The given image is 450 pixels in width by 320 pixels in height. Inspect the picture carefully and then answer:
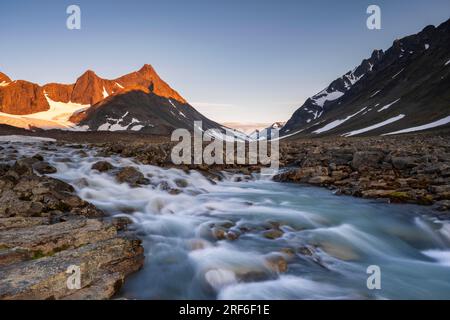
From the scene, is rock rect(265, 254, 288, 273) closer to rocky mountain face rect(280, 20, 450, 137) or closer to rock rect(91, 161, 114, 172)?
rock rect(91, 161, 114, 172)

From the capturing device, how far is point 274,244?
7.97m

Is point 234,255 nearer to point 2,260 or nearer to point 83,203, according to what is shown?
point 2,260

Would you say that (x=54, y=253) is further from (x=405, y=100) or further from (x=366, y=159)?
(x=405, y=100)

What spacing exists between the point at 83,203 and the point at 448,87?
85.1 meters

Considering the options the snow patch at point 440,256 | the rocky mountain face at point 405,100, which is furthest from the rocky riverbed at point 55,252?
the rocky mountain face at point 405,100

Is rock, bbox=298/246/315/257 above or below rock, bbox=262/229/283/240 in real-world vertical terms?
below

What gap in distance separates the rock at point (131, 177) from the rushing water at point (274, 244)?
0.39 meters

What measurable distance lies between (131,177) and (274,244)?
8.35 metres

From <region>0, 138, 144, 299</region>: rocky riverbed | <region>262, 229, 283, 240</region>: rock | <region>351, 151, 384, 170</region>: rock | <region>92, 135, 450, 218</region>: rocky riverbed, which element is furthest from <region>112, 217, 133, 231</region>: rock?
<region>351, 151, 384, 170</region>: rock

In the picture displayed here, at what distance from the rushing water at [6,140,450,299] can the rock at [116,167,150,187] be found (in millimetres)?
394

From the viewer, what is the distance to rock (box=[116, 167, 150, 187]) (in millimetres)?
13742

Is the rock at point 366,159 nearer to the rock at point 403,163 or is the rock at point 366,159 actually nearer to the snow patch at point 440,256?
the rock at point 403,163
